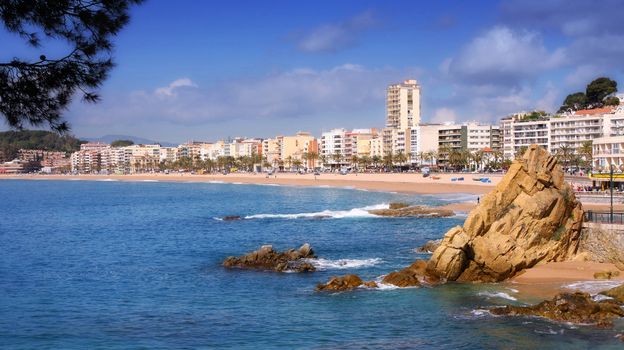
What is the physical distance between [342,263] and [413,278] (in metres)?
6.65

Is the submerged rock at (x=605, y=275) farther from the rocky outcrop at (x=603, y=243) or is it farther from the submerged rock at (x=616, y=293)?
the submerged rock at (x=616, y=293)

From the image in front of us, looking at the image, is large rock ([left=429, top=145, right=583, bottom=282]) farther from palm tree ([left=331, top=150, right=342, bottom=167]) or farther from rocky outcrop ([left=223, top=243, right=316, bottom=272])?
palm tree ([left=331, top=150, right=342, bottom=167])

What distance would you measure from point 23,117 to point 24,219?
6084 centimetres

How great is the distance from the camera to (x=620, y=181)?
2195 inches

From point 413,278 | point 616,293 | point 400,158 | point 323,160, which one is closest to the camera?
point 616,293

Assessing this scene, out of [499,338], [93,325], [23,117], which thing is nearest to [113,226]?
[93,325]

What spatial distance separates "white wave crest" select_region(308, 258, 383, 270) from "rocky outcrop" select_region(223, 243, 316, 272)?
21.4 inches

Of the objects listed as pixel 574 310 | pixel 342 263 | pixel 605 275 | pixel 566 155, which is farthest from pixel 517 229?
pixel 566 155

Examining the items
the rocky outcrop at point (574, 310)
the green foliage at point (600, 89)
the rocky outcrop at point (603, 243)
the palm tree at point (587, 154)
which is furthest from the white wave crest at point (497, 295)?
the green foliage at point (600, 89)

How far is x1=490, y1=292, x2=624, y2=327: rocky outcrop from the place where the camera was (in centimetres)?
2084

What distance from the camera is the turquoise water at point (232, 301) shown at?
792 inches

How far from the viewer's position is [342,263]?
33.3 meters

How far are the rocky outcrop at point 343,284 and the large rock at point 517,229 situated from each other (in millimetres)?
3020

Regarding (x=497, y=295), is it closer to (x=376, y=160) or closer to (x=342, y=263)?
(x=342, y=263)
